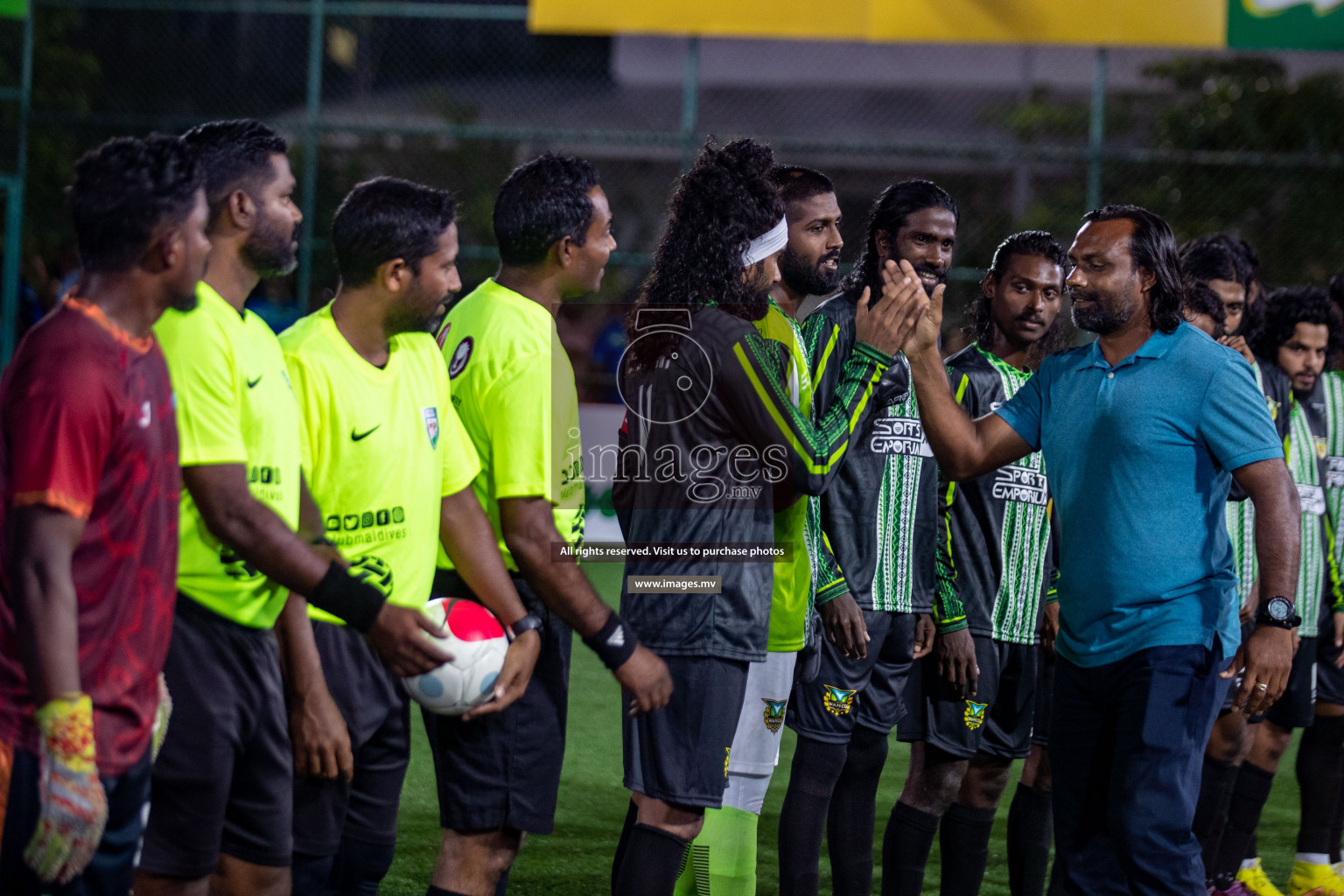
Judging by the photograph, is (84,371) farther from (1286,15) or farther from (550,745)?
(1286,15)

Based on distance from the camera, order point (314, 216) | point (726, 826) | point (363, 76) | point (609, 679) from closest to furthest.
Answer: point (726, 826) → point (609, 679) → point (314, 216) → point (363, 76)

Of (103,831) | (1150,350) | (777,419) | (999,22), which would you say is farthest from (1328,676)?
(999,22)

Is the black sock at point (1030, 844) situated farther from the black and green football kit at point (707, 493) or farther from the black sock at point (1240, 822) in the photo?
the black and green football kit at point (707, 493)

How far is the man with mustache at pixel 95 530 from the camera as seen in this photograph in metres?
2.41

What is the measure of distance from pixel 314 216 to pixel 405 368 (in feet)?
33.1

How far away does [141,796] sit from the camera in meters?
2.66

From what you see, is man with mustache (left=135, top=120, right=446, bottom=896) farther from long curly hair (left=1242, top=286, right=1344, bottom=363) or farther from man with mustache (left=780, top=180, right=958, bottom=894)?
long curly hair (left=1242, top=286, right=1344, bottom=363)

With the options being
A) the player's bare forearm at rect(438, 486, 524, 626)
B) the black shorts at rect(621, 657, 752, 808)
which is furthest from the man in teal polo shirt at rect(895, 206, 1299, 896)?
the player's bare forearm at rect(438, 486, 524, 626)

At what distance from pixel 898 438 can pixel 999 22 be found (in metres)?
8.57

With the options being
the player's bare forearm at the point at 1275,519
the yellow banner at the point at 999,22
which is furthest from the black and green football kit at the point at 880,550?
the yellow banner at the point at 999,22

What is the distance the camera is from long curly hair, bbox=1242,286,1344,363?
574 centimetres

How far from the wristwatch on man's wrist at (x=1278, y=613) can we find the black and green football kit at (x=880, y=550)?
47.2 inches

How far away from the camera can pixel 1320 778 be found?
557 cm

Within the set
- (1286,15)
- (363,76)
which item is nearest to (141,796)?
(1286,15)
